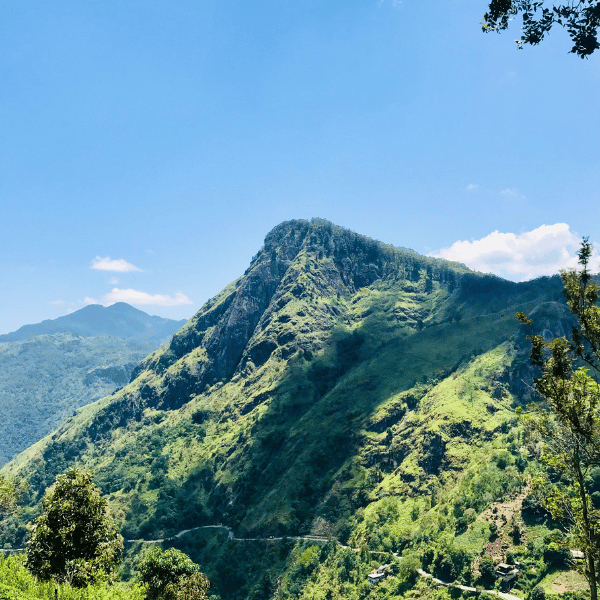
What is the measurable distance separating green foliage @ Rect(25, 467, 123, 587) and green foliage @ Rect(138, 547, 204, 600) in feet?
64.6

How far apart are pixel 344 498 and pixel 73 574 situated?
159m

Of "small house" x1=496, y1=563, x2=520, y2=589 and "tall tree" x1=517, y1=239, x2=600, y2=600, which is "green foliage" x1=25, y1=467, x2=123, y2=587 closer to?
"tall tree" x1=517, y1=239, x2=600, y2=600

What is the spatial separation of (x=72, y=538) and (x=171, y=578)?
26901 millimetres

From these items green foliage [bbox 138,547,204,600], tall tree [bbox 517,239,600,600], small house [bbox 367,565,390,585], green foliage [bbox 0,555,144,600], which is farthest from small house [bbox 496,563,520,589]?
green foliage [bbox 0,555,144,600]

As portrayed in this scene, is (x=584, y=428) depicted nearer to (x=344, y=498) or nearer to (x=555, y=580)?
(x=555, y=580)

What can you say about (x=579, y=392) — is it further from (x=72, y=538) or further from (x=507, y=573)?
(x=507, y=573)

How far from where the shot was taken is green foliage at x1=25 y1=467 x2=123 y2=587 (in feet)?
130

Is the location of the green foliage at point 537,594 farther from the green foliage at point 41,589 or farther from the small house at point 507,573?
the green foliage at point 41,589

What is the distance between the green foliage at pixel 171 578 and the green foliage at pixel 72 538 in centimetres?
1970

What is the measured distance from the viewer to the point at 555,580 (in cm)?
9619

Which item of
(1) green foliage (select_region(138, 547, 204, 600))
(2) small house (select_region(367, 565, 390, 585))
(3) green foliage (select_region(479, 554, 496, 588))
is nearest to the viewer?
(1) green foliage (select_region(138, 547, 204, 600))

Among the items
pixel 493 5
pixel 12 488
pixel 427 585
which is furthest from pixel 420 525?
pixel 493 5

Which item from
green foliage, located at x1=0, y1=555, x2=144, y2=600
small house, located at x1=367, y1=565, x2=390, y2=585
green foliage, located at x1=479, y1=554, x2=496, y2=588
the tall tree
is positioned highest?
the tall tree

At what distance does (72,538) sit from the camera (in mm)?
40812
